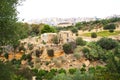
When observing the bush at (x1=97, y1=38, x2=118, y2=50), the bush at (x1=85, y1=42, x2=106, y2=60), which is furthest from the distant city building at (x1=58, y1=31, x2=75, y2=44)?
the bush at (x1=97, y1=38, x2=118, y2=50)

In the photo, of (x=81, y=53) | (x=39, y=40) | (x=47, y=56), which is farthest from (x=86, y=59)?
(x=39, y=40)

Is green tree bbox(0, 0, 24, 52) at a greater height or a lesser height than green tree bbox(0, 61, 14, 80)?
greater

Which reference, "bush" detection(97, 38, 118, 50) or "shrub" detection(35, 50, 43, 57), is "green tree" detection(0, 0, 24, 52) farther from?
"bush" detection(97, 38, 118, 50)

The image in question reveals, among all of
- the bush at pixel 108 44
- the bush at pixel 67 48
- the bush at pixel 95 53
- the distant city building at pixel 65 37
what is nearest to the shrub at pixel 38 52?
the distant city building at pixel 65 37

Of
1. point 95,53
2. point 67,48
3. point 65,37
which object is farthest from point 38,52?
point 95,53

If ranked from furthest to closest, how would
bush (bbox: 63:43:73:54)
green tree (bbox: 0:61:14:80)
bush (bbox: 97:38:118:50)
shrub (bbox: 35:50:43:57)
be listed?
1. shrub (bbox: 35:50:43:57)
2. bush (bbox: 97:38:118:50)
3. bush (bbox: 63:43:73:54)
4. green tree (bbox: 0:61:14:80)

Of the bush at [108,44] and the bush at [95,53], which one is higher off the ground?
the bush at [108,44]

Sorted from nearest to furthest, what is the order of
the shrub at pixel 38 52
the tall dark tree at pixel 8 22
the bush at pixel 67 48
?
1. the tall dark tree at pixel 8 22
2. the bush at pixel 67 48
3. the shrub at pixel 38 52

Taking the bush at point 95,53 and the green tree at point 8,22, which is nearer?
the green tree at point 8,22

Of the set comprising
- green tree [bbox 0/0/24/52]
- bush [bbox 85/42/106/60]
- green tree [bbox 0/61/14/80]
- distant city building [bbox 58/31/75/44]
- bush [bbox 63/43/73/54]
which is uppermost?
green tree [bbox 0/0/24/52]

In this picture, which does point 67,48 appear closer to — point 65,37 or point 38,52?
point 65,37

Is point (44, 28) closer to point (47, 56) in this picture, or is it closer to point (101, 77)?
point (47, 56)

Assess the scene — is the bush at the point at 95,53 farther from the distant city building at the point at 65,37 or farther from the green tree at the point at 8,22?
the green tree at the point at 8,22

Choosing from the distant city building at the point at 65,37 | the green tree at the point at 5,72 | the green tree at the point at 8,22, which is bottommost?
the distant city building at the point at 65,37
